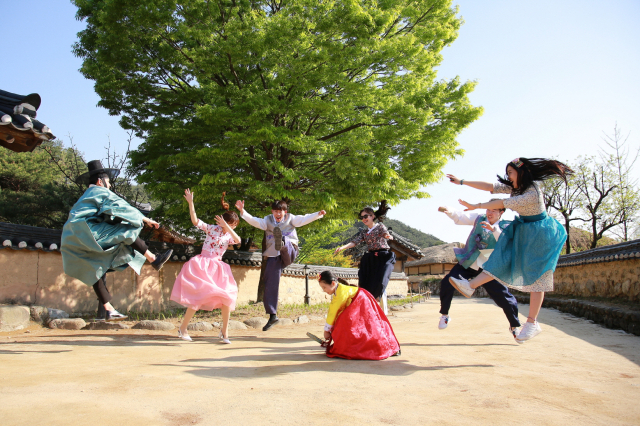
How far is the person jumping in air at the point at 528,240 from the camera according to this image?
155 inches

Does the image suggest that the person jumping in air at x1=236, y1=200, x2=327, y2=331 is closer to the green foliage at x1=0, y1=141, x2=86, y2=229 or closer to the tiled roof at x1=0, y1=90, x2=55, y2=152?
the tiled roof at x1=0, y1=90, x2=55, y2=152

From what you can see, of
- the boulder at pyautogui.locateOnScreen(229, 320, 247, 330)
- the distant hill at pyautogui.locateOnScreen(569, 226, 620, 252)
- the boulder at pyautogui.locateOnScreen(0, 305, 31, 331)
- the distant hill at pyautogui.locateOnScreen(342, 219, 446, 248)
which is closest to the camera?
the boulder at pyautogui.locateOnScreen(0, 305, 31, 331)

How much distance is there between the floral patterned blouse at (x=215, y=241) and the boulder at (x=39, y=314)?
3.66 m

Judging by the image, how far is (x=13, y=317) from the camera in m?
6.50

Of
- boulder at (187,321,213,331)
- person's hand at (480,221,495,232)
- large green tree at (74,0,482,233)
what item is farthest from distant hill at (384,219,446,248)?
person's hand at (480,221,495,232)

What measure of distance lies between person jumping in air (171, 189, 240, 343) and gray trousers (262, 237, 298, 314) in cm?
80

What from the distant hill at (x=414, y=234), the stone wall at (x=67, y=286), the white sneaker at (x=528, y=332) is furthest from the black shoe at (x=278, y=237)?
the distant hill at (x=414, y=234)

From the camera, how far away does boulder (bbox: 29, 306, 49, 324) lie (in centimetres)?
693

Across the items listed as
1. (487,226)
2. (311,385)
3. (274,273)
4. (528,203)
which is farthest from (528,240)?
(274,273)

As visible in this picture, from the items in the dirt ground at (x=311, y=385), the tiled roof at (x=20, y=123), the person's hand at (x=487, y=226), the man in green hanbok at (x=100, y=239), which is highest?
the tiled roof at (x=20, y=123)

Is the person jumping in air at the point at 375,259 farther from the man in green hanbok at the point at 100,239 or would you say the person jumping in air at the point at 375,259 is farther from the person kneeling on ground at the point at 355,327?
the man in green hanbok at the point at 100,239

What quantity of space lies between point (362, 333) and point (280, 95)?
6251 mm

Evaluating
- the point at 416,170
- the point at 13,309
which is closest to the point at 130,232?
the point at 13,309

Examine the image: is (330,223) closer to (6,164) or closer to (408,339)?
(408,339)
